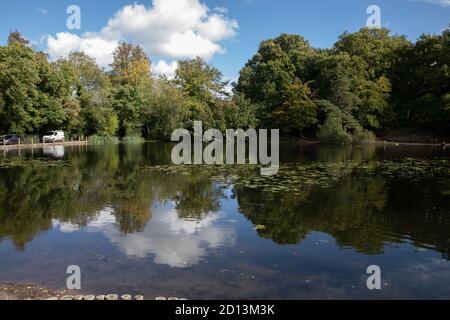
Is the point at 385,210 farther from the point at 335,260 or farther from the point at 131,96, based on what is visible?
the point at 131,96

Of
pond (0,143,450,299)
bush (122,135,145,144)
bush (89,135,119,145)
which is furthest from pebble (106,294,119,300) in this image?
bush (122,135,145,144)

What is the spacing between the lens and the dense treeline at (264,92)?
1742 inches

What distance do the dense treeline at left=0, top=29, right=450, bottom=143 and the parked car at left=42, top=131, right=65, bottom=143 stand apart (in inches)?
44.2

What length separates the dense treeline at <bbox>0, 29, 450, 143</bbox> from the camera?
4425 cm

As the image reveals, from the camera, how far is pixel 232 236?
8.73 m

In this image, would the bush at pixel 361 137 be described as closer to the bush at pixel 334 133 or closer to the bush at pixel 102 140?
the bush at pixel 334 133

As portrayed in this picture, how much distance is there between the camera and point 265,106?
2309 inches

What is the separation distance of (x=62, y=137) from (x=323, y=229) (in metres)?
44.6

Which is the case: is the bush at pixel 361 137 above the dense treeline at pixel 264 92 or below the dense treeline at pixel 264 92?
below

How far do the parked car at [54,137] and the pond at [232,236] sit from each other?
32.0 m

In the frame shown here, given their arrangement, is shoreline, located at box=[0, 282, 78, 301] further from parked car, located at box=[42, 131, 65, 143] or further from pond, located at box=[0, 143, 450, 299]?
parked car, located at box=[42, 131, 65, 143]

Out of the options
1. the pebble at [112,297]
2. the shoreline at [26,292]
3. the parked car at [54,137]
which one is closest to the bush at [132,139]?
the parked car at [54,137]
